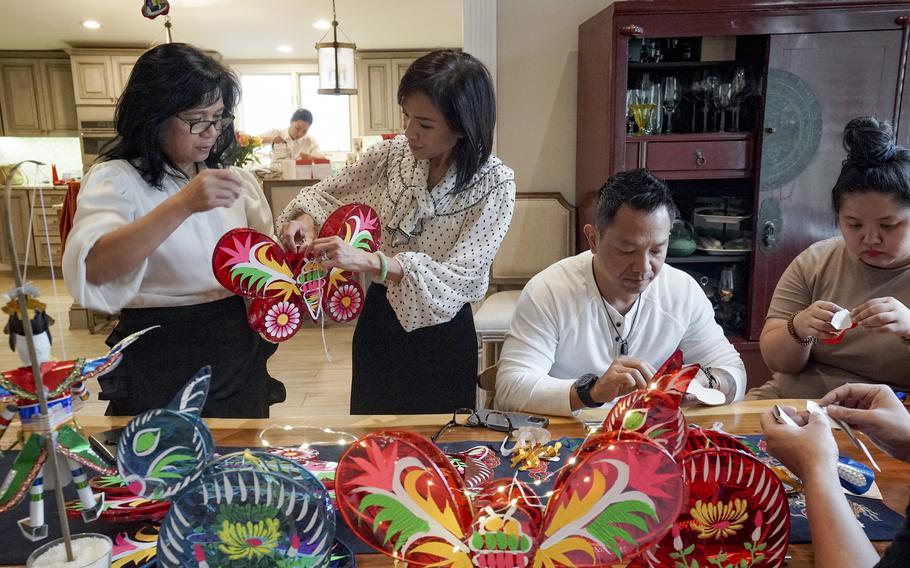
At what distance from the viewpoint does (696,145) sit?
9.31 feet

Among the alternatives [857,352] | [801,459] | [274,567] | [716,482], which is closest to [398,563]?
[274,567]

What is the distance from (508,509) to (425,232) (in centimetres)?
95

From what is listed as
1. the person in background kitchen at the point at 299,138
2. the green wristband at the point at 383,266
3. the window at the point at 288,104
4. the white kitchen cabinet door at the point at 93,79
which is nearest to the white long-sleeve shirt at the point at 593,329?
the green wristband at the point at 383,266

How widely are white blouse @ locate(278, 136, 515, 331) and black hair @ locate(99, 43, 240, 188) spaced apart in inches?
15.0

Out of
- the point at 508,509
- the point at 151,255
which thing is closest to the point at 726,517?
the point at 508,509

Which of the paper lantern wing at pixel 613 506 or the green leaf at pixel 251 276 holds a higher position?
the green leaf at pixel 251 276

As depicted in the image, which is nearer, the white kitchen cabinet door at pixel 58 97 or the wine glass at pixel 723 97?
the wine glass at pixel 723 97

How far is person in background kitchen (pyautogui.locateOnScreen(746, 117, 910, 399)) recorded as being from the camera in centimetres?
139

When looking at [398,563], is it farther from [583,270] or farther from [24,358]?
[583,270]

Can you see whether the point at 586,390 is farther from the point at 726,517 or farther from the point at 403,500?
the point at 403,500

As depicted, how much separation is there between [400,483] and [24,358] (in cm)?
44

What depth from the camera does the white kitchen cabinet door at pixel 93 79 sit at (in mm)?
7669

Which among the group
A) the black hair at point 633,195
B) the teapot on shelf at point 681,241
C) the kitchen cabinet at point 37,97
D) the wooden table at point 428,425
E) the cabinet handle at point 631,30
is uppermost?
the kitchen cabinet at point 37,97

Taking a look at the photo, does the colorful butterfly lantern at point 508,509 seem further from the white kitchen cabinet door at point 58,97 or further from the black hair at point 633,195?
the white kitchen cabinet door at point 58,97
